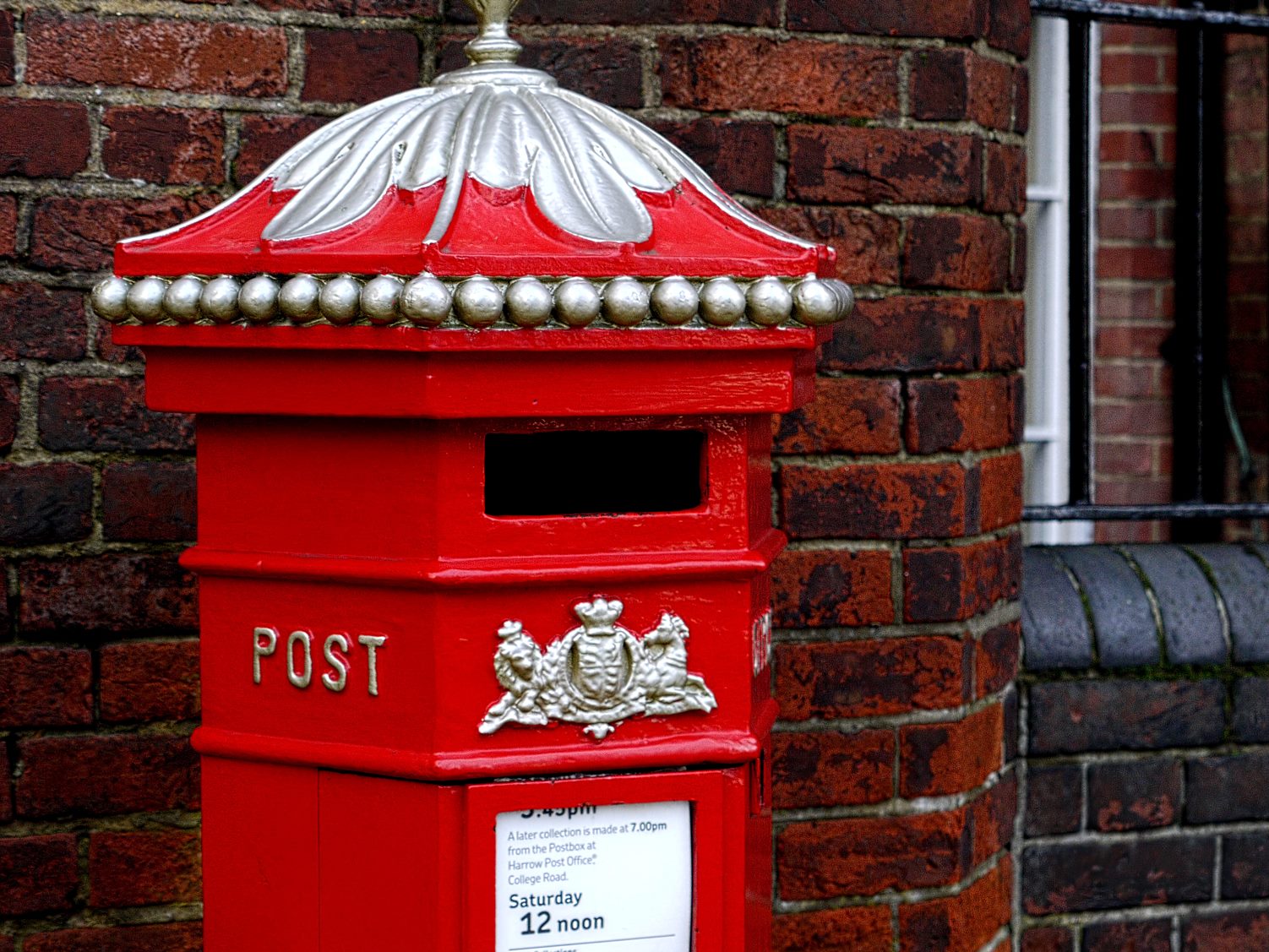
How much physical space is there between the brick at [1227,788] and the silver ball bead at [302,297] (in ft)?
5.50

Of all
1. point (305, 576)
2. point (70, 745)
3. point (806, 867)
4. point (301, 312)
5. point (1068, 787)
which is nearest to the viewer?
point (301, 312)

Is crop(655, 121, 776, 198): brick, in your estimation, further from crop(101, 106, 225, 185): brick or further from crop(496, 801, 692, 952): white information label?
crop(496, 801, 692, 952): white information label

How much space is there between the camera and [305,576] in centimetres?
122

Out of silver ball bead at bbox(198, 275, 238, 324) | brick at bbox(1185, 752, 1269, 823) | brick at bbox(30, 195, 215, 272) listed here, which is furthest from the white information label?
brick at bbox(1185, 752, 1269, 823)

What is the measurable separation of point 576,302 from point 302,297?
0.21 m

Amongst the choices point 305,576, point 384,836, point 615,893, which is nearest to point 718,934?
point 615,893

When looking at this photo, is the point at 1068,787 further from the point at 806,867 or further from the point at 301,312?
the point at 301,312

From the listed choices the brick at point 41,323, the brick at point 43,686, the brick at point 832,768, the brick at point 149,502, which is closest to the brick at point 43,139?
the brick at point 41,323

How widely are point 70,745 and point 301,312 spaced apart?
1.03m

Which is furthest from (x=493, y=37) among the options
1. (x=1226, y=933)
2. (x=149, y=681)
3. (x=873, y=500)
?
(x=1226, y=933)

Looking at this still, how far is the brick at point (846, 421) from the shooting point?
197cm

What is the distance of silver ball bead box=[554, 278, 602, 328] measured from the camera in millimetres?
1102

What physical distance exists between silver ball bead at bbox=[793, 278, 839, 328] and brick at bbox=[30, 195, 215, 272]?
3.40ft

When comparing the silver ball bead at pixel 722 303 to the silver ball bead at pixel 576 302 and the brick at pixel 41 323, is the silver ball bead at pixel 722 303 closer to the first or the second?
the silver ball bead at pixel 576 302
